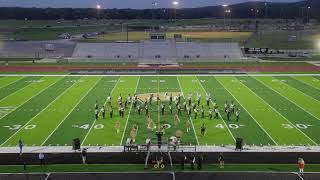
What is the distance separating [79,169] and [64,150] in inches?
107

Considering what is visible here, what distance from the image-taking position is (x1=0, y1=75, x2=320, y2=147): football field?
2180 cm

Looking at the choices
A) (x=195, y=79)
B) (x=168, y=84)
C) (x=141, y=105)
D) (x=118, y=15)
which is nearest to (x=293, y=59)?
(x=195, y=79)

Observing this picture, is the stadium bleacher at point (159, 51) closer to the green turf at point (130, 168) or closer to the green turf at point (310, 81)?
the green turf at point (310, 81)

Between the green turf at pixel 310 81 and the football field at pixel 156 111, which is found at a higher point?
the green turf at pixel 310 81

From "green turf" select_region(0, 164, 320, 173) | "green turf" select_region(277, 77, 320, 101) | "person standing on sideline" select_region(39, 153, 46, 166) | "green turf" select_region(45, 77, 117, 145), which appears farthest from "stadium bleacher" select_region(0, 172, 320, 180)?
"green turf" select_region(277, 77, 320, 101)

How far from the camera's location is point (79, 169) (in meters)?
17.2

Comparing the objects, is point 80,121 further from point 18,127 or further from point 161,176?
point 161,176

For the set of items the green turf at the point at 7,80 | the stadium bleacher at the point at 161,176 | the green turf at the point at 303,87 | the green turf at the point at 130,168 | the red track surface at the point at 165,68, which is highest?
the red track surface at the point at 165,68

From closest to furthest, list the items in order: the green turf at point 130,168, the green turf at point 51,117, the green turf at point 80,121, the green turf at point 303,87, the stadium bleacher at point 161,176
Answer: the stadium bleacher at point 161,176, the green turf at point 130,168, the green turf at point 80,121, the green turf at point 51,117, the green turf at point 303,87

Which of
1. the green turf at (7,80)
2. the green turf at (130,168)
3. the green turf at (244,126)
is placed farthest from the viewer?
the green turf at (7,80)

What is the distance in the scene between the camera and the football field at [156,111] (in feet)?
71.5

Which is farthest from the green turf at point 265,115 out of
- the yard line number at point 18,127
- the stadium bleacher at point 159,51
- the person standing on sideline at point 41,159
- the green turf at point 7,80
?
the stadium bleacher at point 159,51

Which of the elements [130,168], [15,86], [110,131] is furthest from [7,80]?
[130,168]

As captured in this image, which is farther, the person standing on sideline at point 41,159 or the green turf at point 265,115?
the green turf at point 265,115
